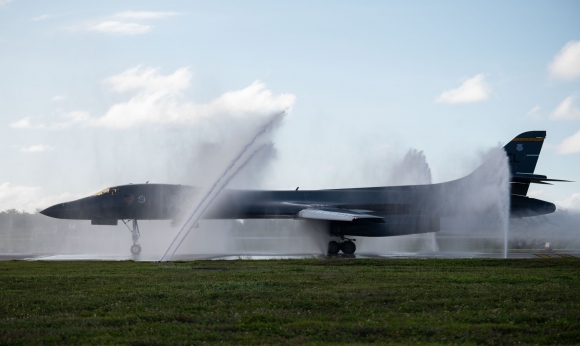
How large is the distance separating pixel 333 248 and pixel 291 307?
1966 cm

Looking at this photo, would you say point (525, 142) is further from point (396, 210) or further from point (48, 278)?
point (48, 278)

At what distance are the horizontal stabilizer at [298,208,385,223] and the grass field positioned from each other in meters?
10.0

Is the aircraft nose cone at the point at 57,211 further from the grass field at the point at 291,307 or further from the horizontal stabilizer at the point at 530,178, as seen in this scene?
the horizontal stabilizer at the point at 530,178

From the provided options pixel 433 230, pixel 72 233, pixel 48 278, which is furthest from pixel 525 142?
pixel 72 233

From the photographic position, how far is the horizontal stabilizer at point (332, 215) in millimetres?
28203

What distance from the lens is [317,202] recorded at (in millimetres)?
33531

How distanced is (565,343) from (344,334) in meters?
3.00

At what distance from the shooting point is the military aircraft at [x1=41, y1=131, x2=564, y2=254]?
108 ft

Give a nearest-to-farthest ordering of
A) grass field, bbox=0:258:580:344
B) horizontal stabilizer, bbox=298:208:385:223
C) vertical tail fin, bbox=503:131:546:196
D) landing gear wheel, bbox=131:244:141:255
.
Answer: grass field, bbox=0:258:580:344 → horizontal stabilizer, bbox=298:208:385:223 → landing gear wheel, bbox=131:244:141:255 → vertical tail fin, bbox=503:131:546:196

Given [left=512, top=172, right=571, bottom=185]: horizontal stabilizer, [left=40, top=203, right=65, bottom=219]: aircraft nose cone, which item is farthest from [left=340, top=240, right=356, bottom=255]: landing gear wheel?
[left=40, top=203, right=65, bottom=219]: aircraft nose cone

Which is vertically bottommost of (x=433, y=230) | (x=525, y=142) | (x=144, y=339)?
(x=144, y=339)

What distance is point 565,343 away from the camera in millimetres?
8695

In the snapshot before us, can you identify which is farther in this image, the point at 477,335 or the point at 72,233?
the point at 72,233

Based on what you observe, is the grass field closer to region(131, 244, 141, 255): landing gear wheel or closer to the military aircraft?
region(131, 244, 141, 255): landing gear wheel
